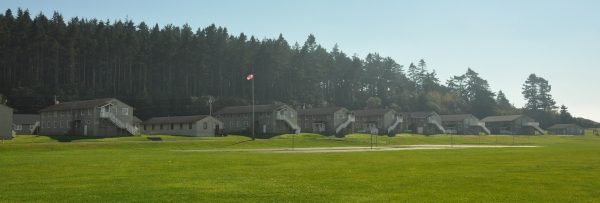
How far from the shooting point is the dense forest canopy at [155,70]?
4594 inches

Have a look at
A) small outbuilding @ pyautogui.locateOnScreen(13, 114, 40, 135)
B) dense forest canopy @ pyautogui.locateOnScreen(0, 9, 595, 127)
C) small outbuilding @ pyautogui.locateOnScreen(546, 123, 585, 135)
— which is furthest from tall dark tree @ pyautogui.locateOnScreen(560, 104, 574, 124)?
small outbuilding @ pyautogui.locateOnScreen(13, 114, 40, 135)

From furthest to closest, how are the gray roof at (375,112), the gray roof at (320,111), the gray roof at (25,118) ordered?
the gray roof at (375,112) < the gray roof at (320,111) < the gray roof at (25,118)

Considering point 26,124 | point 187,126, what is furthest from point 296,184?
point 26,124

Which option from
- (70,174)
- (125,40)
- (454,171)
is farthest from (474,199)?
(125,40)

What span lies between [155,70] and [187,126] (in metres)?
41.4

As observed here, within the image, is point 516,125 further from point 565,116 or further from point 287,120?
point 287,120

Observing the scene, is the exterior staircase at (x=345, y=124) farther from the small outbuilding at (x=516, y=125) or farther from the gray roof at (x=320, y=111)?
the small outbuilding at (x=516, y=125)

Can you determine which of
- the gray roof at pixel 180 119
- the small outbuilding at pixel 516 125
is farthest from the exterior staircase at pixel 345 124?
the small outbuilding at pixel 516 125

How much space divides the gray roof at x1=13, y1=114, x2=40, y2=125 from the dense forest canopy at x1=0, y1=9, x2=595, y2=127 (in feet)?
19.4

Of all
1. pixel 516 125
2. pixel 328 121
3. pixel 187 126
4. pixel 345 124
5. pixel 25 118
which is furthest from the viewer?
pixel 516 125

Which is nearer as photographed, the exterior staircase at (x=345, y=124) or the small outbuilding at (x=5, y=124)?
the small outbuilding at (x=5, y=124)

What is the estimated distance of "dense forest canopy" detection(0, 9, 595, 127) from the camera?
11669cm

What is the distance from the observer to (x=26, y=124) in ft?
344

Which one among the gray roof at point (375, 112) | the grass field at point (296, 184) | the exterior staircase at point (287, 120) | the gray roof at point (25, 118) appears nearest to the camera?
the grass field at point (296, 184)
